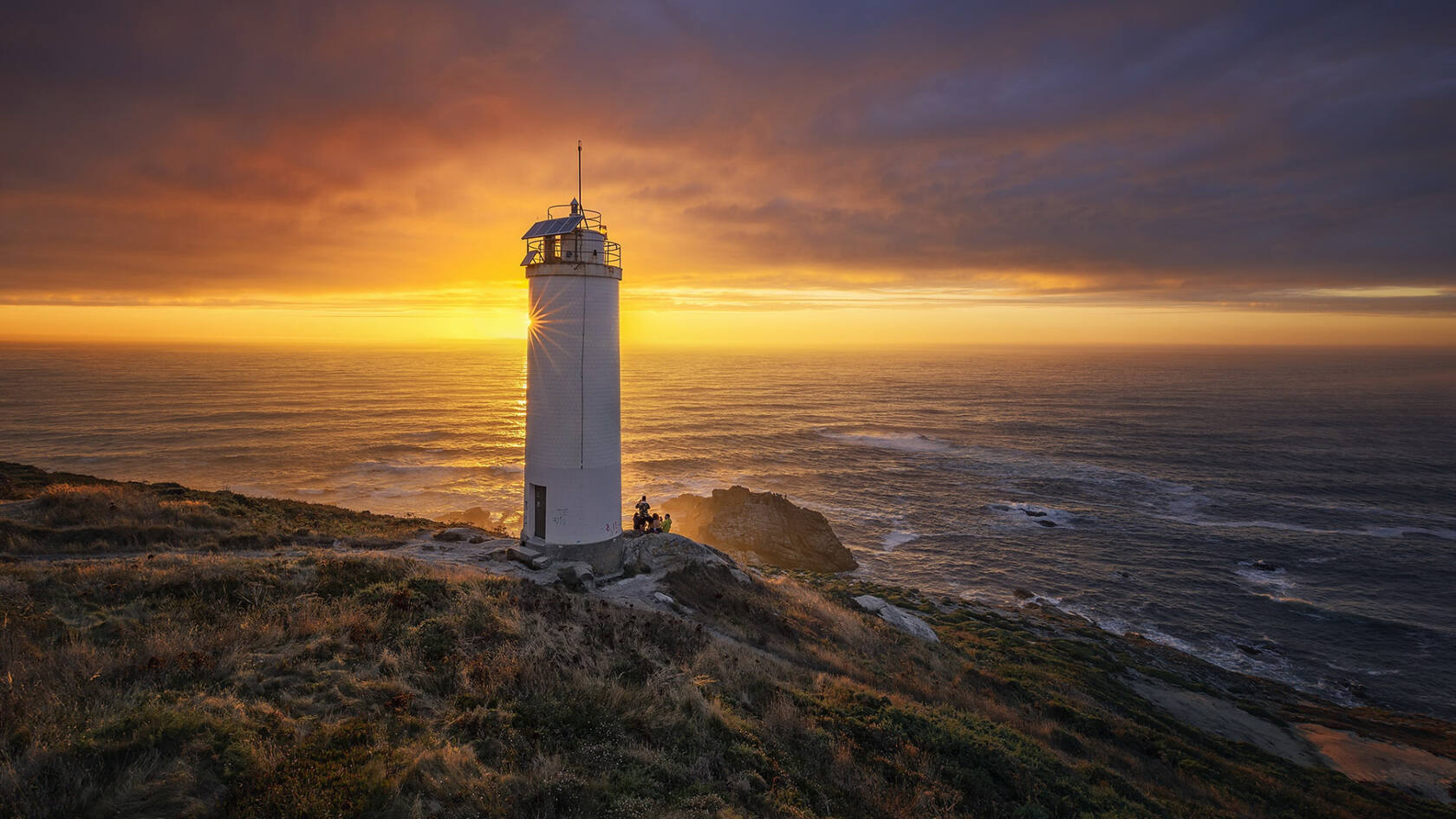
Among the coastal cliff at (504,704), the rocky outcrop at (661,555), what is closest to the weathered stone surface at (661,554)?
the rocky outcrop at (661,555)

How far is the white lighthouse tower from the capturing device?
1769cm

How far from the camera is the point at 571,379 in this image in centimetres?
1780

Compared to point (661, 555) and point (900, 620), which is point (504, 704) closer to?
point (661, 555)

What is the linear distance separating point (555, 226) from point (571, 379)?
4.51 metres

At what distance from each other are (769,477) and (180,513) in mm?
42194

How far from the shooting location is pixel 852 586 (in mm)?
30844

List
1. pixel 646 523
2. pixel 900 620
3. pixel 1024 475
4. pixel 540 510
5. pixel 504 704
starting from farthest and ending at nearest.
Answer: pixel 1024 475 → pixel 646 523 → pixel 900 620 → pixel 540 510 → pixel 504 704

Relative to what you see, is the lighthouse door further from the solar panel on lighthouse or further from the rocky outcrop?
the solar panel on lighthouse

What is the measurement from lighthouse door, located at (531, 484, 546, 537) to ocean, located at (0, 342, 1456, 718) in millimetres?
22839

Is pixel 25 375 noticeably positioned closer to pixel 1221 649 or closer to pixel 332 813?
pixel 332 813

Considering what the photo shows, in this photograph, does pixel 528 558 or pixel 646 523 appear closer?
pixel 528 558

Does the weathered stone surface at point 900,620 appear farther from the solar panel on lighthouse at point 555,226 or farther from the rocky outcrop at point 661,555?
the solar panel on lighthouse at point 555,226

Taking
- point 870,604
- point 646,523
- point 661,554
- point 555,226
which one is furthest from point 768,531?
point 555,226

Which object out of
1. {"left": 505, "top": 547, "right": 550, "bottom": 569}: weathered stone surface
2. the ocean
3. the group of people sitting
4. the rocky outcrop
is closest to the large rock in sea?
the ocean
